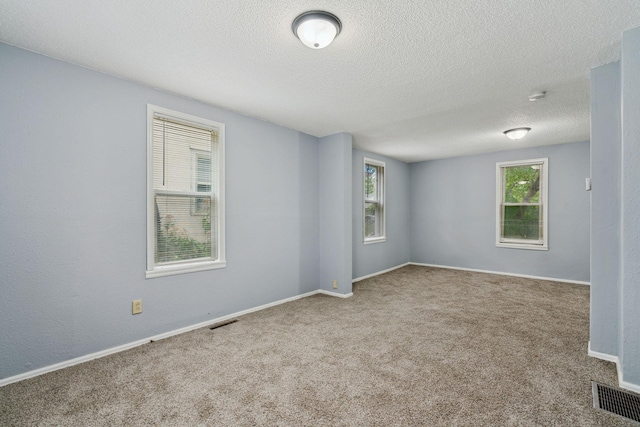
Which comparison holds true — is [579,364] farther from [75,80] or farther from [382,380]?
[75,80]

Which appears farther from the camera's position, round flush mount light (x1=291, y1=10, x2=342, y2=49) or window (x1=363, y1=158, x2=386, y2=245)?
window (x1=363, y1=158, x2=386, y2=245)

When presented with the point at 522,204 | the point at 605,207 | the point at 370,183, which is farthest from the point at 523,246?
the point at 605,207

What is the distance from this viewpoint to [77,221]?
241 centimetres

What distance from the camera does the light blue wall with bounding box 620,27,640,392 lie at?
197 cm

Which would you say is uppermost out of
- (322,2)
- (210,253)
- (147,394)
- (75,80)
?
(322,2)

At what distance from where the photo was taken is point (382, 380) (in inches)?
84.0

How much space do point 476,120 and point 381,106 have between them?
4.70ft

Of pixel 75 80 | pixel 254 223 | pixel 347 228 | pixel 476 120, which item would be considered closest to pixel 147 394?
pixel 254 223

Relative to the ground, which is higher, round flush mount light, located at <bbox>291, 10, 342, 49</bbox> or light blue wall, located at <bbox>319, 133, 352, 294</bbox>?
round flush mount light, located at <bbox>291, 10, 342, 49</bbox>

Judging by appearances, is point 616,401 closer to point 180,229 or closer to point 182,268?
point 182,268

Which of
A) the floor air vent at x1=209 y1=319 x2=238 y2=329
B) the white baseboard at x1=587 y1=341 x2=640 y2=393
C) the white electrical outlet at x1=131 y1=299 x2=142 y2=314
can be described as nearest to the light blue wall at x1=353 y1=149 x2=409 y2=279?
the floor air vent at x1=209 y1=319 x2=238 y2=329

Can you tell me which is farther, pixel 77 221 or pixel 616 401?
pixel 77 221

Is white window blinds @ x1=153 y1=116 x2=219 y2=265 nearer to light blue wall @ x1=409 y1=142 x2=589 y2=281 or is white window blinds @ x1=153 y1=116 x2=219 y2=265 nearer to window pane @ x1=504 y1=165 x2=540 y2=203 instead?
light blue wall @ x1=409 y1=142 x2=589 y2=281

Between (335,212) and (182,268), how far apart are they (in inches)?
87.3
